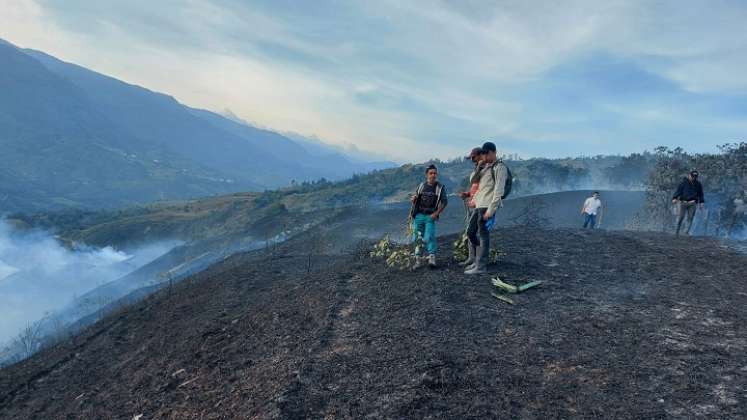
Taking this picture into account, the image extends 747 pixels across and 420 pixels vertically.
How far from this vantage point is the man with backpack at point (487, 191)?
7.23 metres

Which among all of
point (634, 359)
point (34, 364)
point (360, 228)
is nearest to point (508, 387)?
point (634, 359)

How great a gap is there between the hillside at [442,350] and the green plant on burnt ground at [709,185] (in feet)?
49.8

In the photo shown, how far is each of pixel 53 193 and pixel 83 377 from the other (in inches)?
6009

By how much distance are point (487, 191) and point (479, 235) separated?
0.78 meters

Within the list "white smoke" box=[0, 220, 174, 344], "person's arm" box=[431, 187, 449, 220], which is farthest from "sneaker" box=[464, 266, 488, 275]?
"white smoke" box=[0, 220, 174, 344]

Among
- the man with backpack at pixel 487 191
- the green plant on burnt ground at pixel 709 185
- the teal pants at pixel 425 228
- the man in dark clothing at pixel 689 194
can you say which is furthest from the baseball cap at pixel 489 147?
the green plant on burnt ground at pixel 709 185

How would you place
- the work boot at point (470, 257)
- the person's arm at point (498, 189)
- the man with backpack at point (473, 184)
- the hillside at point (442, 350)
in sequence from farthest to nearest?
the work boot at point (470, 257) < the man with backpack at point (473, 184) < the person's arm at point (498, 189) < the hillside at point (442, 350)

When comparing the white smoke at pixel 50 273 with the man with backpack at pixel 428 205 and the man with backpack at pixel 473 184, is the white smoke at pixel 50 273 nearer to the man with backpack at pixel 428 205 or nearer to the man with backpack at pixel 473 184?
the man with backpack at pixel 428 205

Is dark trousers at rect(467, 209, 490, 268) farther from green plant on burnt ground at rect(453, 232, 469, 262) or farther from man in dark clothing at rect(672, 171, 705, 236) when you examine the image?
man in dark clothing at rect(672, 171, 705, 236)

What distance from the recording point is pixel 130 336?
10.5 meters

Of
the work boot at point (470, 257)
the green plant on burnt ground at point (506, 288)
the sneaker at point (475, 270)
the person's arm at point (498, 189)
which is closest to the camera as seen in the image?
the green plant on burnt ground at point (506, 288)

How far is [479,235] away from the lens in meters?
7.65

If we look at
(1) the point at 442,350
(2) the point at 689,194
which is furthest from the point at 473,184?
(2) the point at 689,194

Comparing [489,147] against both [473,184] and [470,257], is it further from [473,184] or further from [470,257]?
[470,257]
